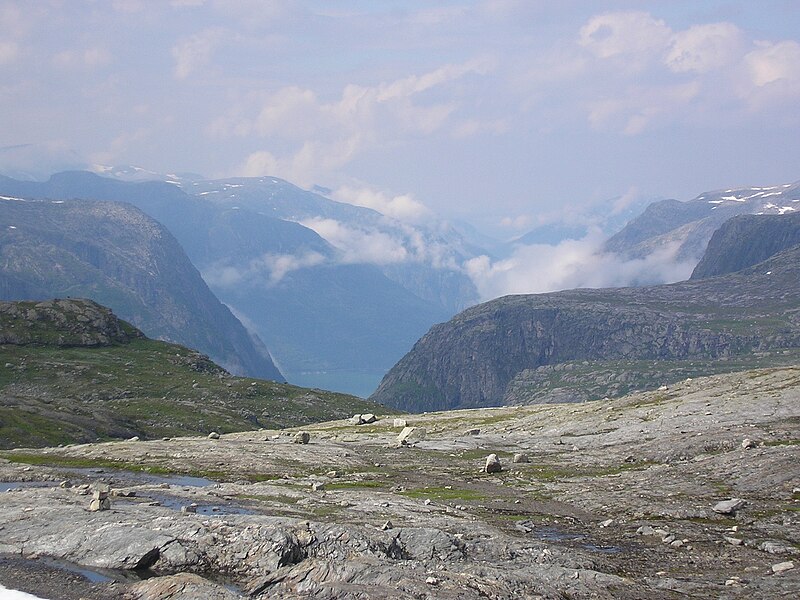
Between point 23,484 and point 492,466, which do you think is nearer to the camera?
point 23,484

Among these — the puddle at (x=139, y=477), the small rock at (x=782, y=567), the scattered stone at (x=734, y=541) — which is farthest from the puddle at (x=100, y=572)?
the scattered stone at (x=734, y=541)

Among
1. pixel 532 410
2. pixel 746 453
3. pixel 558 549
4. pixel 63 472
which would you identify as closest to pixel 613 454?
pixel 746 453

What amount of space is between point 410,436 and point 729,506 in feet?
198

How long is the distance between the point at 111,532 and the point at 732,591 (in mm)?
33013

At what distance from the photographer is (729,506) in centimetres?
5172

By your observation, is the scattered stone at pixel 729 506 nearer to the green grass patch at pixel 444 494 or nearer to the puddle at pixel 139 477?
the green grass patch at pixel 444 494

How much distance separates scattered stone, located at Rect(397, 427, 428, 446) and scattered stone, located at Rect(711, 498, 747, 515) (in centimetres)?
5407

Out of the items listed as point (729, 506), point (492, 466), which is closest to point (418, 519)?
point (729, 506)

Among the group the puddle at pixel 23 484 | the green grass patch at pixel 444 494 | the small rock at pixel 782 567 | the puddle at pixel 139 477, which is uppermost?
the puddle at pixel 23 484

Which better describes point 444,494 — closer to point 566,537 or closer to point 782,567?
point 566,537

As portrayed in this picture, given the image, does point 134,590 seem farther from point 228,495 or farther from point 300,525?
point 228,495

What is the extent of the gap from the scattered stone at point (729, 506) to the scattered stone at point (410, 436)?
54071mm

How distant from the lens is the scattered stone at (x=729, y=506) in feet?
169

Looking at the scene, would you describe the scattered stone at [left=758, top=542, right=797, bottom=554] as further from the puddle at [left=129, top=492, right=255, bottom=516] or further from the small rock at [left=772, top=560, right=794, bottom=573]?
the puddle at [left=129, top=492, right=255, bottom=516]
